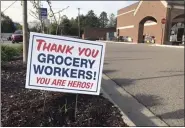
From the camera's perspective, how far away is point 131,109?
18.6 ft

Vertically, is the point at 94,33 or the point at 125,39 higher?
the point at 94,33

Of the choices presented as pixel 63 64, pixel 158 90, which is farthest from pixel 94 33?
pixel 63 64

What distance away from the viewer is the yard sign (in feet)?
11.8

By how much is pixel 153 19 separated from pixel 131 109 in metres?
37.8

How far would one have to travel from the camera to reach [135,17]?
4541 centimetres

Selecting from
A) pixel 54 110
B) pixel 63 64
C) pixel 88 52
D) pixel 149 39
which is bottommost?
pixel 54 110

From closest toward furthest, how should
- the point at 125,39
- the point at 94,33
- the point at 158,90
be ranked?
the point at 158,90
the point at 125,39
the point at 94,33

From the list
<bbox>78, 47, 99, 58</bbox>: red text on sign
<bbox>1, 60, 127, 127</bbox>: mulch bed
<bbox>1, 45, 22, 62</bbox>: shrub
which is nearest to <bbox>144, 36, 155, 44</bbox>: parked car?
<bbox>1, 45, 22, 62</bbox>: shrub

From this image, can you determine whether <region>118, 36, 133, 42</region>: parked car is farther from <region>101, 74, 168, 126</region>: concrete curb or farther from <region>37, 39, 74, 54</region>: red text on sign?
<region>37, 39, 74, 54</region>: red text on sign

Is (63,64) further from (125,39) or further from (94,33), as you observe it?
(94,33)

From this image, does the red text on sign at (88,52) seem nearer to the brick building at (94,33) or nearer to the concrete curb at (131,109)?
the concrete curb at (131,109)

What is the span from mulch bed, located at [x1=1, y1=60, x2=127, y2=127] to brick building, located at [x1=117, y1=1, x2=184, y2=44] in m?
32.1

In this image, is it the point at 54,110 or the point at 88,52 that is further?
the point at 54,110

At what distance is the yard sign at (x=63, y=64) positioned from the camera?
3582 mm
